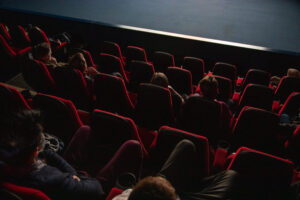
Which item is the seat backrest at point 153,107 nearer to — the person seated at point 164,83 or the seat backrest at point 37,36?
the person seated at point 164,83

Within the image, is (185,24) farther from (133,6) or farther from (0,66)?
(0,66)

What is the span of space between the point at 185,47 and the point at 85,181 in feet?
11.0

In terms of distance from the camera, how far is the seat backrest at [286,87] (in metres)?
2.79

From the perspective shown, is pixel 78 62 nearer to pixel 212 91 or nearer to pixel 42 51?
pixel 42 51

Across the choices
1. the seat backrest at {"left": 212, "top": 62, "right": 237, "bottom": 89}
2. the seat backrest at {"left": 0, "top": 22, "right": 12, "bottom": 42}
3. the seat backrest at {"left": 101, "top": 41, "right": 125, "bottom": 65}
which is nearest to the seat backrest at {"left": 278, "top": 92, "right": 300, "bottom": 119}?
the seat backrest at {"left": 212, "top": 62, "right": 237, "bottom": 89}

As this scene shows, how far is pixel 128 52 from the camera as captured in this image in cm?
369

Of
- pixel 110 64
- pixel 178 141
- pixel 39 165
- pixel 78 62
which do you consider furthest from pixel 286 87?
pixel 39 165

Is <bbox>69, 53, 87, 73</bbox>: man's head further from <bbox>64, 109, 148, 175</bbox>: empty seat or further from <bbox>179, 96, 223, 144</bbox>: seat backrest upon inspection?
<bbox>179, 96, 223, 144</bbox>: seat backrest

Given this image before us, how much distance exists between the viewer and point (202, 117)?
7.01 ft

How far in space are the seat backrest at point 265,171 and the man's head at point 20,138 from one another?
1.18m

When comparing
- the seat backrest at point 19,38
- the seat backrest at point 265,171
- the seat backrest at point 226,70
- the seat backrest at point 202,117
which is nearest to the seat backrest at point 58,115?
the seat backrest at point 202,117

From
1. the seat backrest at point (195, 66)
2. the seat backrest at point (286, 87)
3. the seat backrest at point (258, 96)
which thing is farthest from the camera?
the seat backrest at point (195, 66)

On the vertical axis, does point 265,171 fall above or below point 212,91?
below

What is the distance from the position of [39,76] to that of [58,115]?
3.03 ft
